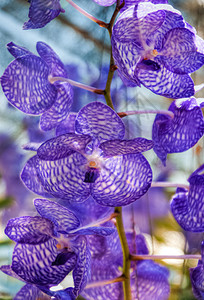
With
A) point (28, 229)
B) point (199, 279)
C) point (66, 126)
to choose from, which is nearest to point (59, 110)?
point (66, 126)

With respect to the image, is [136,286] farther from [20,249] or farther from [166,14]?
[166,14]

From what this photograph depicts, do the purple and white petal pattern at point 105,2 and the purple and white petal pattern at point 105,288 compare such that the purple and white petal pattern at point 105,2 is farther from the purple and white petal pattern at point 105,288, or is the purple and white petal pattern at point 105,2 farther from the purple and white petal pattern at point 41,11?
the purple and white petal pattern at point 105,288

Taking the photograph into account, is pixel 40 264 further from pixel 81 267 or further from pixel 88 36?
pixel 88 36

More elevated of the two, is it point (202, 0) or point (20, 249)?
point (202, 0)

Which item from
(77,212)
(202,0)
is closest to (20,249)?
(77,212)

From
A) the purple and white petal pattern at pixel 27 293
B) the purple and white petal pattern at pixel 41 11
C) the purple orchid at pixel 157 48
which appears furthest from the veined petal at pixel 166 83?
the purple and white petal pattern at pixel 27 293
